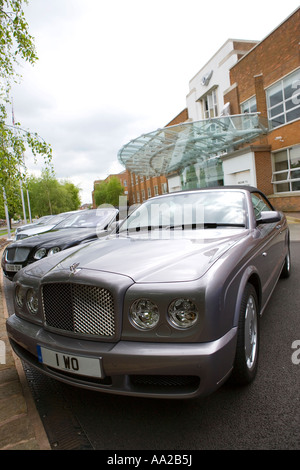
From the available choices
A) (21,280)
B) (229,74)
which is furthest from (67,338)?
(229,74)

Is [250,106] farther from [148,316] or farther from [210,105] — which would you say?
[148,316]

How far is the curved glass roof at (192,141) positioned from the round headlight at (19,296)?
16.4 meters

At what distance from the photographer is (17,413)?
85.7 inches

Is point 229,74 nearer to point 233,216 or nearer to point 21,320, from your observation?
point 233,216

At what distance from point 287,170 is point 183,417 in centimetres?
1600

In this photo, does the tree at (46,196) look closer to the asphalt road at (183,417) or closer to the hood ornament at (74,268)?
the hood ornament at (74,268)

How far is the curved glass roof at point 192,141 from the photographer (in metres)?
17.1

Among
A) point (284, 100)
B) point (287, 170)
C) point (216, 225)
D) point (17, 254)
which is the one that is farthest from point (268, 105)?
point (216, 225)

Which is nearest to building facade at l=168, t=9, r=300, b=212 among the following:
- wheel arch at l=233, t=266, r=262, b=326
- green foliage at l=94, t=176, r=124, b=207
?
wheel arch at l=233, t=266, r=262, b=326

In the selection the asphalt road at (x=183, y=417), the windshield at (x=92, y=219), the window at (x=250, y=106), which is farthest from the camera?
the window at (x=250, y=106)

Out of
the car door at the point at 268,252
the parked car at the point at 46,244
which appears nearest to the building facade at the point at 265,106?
the parked car at the point at 46,244

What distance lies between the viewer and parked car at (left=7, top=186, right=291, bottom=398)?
1718mm

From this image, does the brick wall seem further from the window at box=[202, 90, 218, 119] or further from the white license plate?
the white license plate

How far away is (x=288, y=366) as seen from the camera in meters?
2.47
